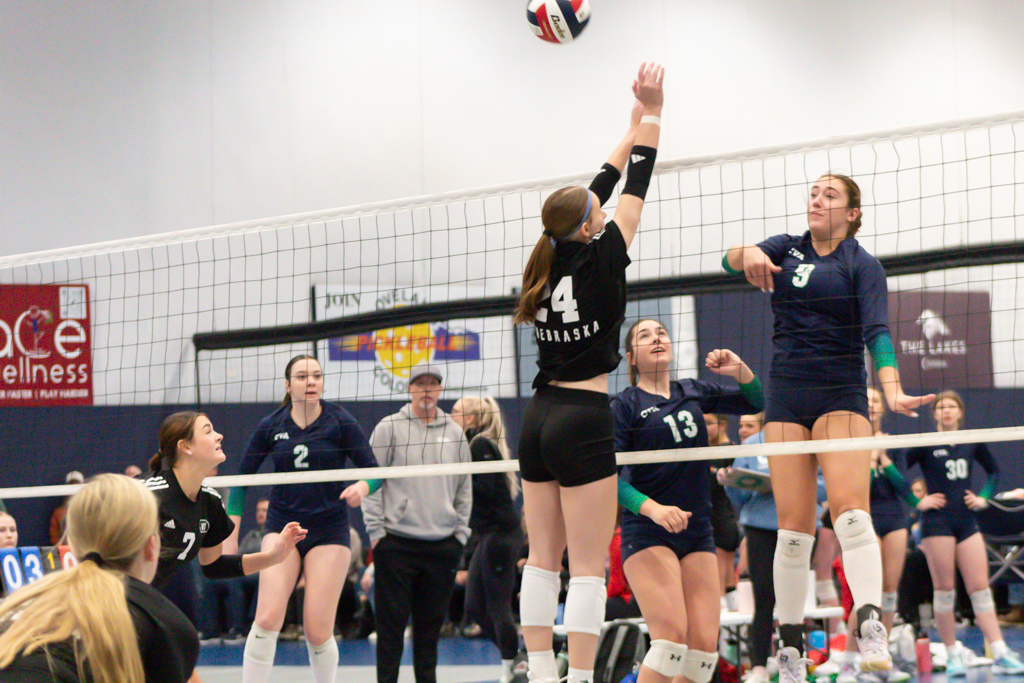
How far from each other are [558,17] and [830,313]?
6.45 feet

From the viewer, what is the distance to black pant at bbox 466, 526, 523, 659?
603 centimetres

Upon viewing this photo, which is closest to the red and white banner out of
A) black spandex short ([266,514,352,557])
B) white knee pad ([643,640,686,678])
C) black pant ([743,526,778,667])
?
black spandex short ([266,514,352,557])

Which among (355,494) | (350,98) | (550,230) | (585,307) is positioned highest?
(350,98)

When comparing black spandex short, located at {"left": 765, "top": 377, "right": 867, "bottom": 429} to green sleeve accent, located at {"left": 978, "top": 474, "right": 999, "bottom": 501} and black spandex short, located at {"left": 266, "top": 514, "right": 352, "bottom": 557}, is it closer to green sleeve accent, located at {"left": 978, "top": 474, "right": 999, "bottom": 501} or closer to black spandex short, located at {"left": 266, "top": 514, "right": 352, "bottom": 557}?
black spandex short, located at {"left": 266, "top": 514, "right": 352, "bottom": 557}

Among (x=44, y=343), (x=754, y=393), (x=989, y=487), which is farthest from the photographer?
(x=44, y=343)

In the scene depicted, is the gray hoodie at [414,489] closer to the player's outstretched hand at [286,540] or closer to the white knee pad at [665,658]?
the player's outstretched hand at [286,540]

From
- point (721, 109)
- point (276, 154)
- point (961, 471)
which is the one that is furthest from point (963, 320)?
point (276, 154)

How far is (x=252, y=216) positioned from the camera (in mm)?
11211

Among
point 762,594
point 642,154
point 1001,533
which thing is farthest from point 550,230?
point 1001,533

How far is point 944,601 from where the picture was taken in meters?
6.89

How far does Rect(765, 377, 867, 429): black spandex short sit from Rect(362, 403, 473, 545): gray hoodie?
2.00 metres

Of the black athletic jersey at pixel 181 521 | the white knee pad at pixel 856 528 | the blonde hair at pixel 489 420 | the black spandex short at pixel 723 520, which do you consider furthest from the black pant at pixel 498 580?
the white knee pad at pixel 856 528

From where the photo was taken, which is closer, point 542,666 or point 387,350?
point 542,666

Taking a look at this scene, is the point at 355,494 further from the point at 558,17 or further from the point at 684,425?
the point at 558,17
